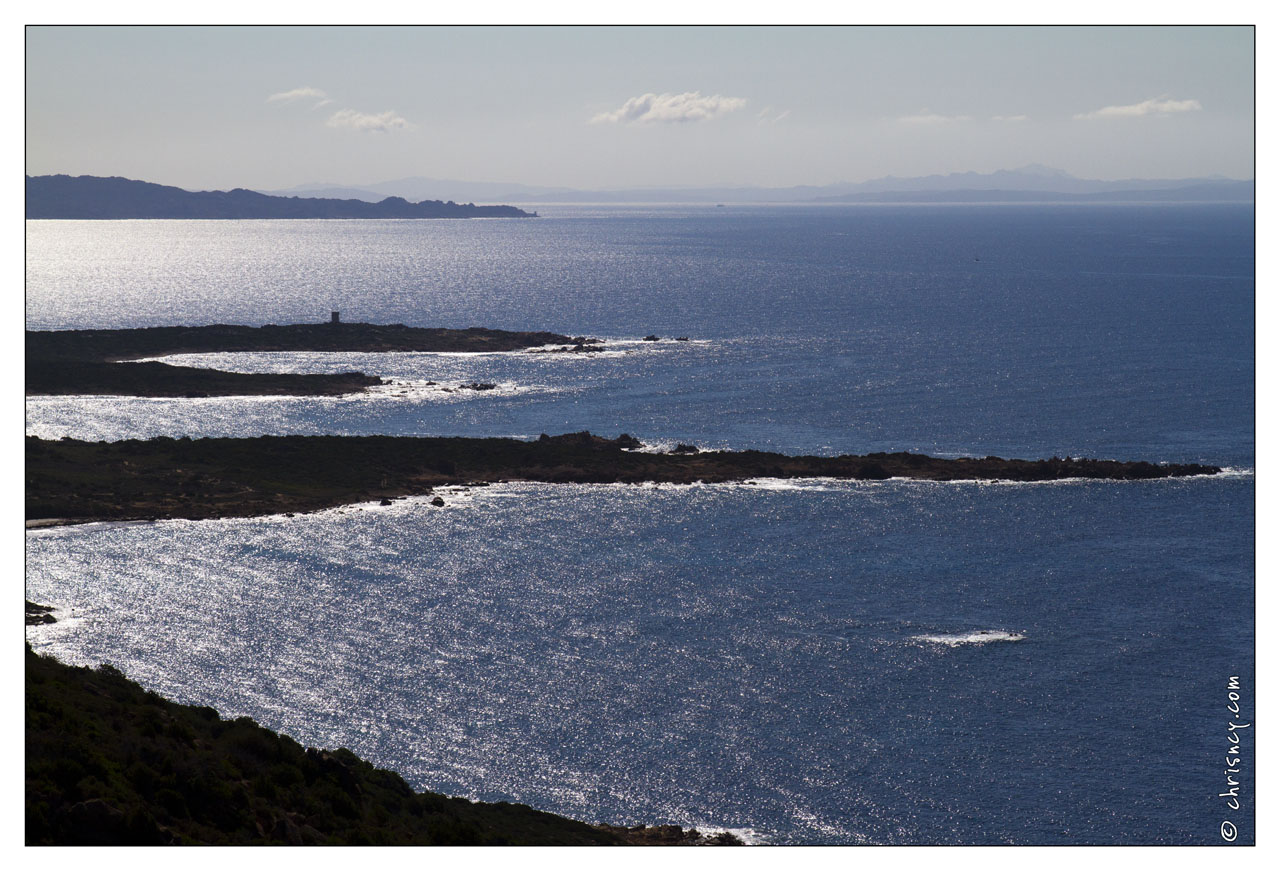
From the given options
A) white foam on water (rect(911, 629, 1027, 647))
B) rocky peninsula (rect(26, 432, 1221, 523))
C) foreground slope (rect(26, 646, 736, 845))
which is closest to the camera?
foreground slope (rect(26, 646, 736, 845))

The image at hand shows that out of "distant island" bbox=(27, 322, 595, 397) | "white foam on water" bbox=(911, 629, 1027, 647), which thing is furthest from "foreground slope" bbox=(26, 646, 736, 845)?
"distant island" bbox=(27, 322, 595, 397)

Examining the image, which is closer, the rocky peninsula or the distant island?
the rocky peninsula

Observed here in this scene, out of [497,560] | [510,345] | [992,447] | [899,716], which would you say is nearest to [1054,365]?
[992,447]

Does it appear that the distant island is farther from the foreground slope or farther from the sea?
the foreground slope

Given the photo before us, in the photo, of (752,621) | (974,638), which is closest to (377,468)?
(752,621)

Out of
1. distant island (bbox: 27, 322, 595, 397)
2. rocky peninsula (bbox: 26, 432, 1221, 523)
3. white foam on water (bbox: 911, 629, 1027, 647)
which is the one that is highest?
distant island (bbox: 27, 322, 595, 397)

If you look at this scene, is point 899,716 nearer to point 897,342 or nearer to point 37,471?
point 37,471

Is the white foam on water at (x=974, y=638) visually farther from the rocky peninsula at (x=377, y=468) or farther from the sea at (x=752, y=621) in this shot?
the rocky peninsula at (x=377, y=468)
